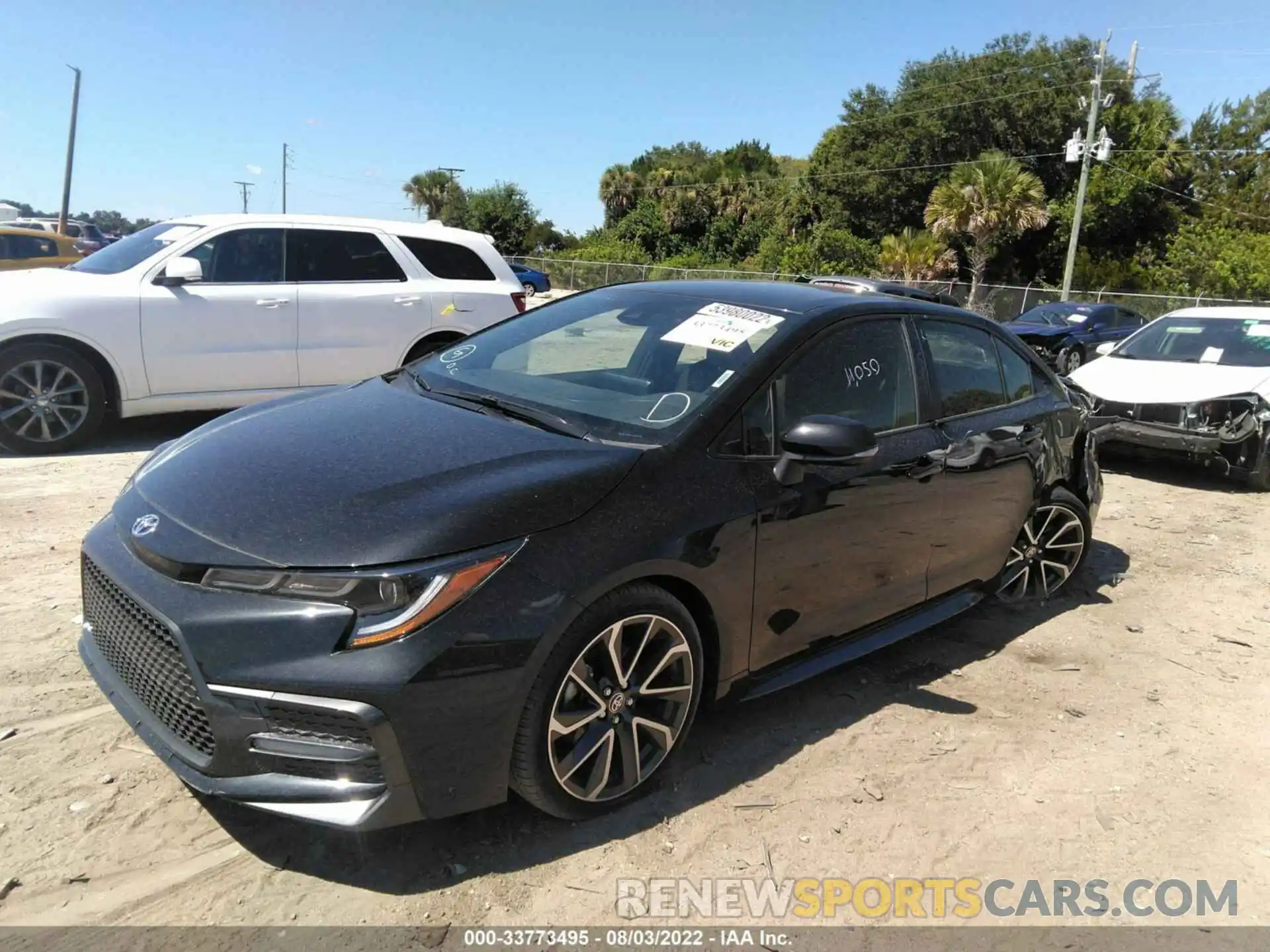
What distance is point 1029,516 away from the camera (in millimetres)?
4625

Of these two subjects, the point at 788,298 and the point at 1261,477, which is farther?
the point at 1261,477

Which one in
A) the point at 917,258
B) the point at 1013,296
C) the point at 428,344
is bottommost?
the point at 428,344

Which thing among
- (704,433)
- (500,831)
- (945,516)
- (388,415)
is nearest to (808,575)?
(704,433)

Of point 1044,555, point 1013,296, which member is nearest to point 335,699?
point 1044,555

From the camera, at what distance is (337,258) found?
7520mm

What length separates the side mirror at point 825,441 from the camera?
2.99m

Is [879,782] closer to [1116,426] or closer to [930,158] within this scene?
[1116,426]

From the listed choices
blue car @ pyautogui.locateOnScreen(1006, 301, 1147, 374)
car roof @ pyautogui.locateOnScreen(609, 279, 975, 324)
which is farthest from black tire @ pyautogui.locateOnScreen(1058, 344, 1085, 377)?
car roof @ pyautogui.locateOnScreen(609, 279, 975, 324)

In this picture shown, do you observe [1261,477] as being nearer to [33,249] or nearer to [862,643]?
[862,643]

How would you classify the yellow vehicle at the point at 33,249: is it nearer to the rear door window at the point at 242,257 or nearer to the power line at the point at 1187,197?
the rear door window at the point at 242,257

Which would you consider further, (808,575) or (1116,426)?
(1116,426)

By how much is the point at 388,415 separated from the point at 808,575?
1.63 meters

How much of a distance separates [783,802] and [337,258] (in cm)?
615

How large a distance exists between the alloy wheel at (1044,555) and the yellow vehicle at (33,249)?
47.7 ft
